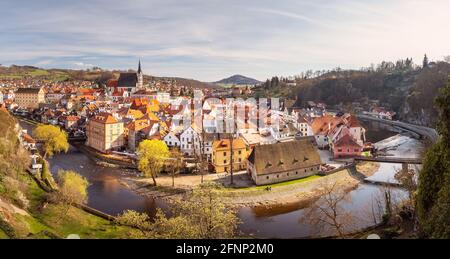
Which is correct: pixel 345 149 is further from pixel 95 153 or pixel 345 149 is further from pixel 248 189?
pixel 95 153

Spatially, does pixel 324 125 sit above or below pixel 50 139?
above

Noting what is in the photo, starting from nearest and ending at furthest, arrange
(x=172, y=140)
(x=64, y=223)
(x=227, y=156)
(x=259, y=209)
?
(x=64, y=223) < (x=259, y=209) < (x=227, y=156) < (x=172, y=140)

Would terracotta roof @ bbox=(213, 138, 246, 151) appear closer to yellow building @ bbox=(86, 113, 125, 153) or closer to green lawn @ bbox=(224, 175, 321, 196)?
green lawn @ bbox=(224, 175, 321, 196)

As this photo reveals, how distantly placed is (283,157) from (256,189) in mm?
2636

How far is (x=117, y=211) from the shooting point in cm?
1514

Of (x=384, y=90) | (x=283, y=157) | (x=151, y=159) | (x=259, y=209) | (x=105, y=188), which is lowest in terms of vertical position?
(x=259, y=209)

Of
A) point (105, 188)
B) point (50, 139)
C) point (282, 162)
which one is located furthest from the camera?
point (50, 139)

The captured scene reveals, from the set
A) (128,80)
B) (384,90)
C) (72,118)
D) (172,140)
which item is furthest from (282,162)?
(384,90)

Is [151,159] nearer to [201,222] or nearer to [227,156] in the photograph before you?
[227,156]

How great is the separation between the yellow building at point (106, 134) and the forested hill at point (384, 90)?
106 feet

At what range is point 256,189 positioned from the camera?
57.2 feet

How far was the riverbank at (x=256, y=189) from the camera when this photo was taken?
16562 millimetres

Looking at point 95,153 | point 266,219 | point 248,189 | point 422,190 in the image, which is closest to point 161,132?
point 95,153
